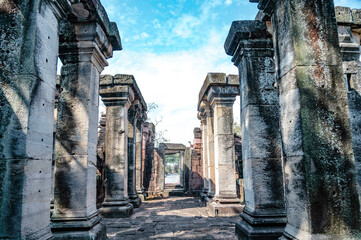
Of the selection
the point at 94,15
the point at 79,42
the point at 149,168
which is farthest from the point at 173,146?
the point at 94,15

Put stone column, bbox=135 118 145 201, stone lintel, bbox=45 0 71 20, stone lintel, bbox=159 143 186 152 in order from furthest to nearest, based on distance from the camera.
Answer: stone lintel, bbox=159 143 186 152 → stone column, bbox=135 118 145 201 → stone lintel, bbox=45 0 71 20

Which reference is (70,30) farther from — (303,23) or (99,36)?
(303,23)

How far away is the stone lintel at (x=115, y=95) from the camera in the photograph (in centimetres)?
687

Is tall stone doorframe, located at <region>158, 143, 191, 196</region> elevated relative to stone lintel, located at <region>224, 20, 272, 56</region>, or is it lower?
lower

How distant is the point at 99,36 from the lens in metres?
3.91

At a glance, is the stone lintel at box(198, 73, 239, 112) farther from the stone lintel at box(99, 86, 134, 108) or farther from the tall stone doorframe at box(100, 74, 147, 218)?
the stone lintel at box(99, 86, 134, 108)

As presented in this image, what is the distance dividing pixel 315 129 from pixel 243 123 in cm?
182

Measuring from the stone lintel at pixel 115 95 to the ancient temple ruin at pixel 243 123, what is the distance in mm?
2021

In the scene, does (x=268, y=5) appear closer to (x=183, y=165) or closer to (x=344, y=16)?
(x=344, y=16)

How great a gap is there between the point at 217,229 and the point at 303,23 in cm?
417

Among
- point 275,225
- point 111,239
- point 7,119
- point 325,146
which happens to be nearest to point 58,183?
point 111,239

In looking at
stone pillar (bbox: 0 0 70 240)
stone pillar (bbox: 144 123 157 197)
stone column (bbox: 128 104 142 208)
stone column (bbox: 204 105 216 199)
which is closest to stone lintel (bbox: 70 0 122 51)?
stone pillar (bbox: 0 0 70 240)

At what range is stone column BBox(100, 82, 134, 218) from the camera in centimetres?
650

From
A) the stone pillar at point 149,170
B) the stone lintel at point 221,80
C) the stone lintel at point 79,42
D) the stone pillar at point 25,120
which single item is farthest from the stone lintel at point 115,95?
the stone pillar at point 149,170
